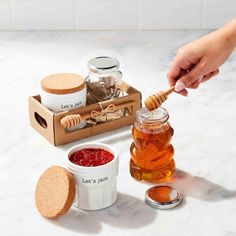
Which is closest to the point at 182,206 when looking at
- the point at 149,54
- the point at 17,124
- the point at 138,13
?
the point at 17,124

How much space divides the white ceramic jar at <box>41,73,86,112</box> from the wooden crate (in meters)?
0.02

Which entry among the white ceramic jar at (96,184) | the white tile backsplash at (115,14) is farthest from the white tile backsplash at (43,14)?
the white ceramic jar at (96,184)

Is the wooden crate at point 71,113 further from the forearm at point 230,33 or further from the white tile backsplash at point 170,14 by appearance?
the white tile backsplash at point 170,14

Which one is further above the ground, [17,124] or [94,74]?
[94,74]

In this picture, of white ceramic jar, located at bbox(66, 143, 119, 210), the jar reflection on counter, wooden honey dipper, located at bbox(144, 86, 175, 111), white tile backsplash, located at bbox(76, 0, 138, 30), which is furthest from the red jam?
white tile backsplash, located at bbox(76, 0, 138, 30)

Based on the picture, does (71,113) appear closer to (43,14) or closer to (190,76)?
(190,76)

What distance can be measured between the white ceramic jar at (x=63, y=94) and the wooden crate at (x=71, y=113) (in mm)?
15

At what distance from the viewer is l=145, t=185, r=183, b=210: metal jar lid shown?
1220mm

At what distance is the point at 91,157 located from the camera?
49.0 inches

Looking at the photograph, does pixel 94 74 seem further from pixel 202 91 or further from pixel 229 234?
pixel 229 234

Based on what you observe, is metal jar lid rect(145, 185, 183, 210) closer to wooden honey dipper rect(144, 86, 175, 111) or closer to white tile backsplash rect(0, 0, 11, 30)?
wooden honey dipper rect(144, 86, 175, 111)

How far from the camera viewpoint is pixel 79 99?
1446mm

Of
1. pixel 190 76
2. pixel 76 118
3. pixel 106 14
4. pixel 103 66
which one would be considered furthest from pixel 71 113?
pixel 106 14

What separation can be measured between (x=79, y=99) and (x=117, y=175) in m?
0.22
